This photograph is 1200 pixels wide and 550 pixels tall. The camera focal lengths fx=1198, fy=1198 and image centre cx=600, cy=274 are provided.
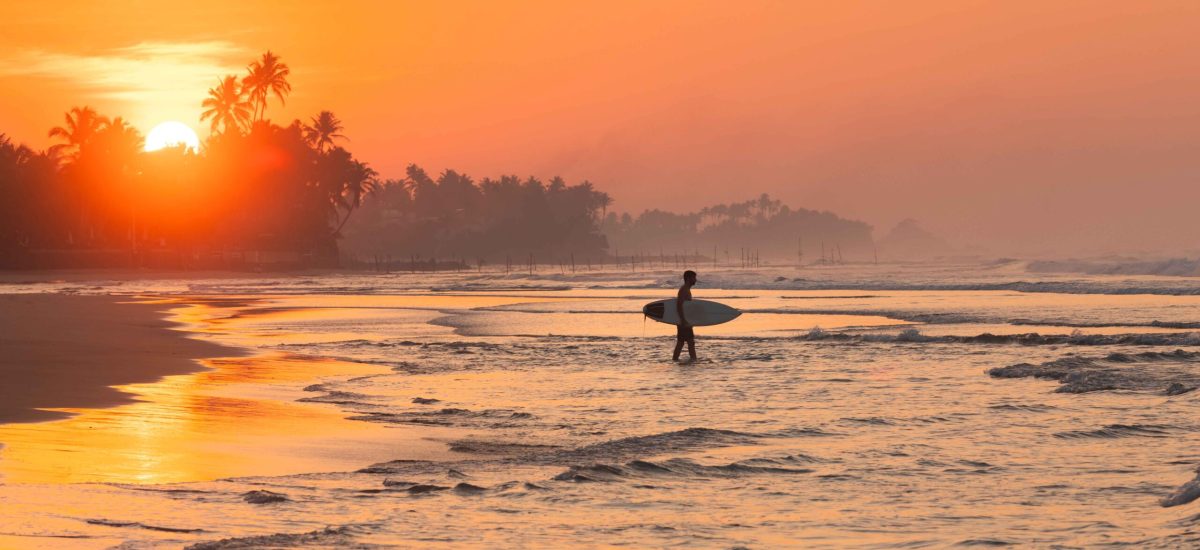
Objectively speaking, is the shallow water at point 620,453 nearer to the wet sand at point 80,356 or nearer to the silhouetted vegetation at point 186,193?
the wet sand at point 80,356

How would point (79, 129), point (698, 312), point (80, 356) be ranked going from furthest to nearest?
point (79, 129)
point (698, 312)
point (80, 356)

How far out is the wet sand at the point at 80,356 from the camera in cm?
1322

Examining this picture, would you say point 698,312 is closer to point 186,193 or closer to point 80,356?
point 80,356

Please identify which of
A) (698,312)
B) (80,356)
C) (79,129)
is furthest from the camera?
(79,129)

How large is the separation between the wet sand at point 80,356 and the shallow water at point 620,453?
0.68 m

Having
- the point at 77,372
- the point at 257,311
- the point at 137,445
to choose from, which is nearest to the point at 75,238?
the point at 257,311

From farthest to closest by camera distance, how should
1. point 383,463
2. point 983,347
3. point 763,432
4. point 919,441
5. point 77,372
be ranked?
1. point 983,347
2. point 77,372
3. point 763,432
4. point 919,441
5. point 383,463

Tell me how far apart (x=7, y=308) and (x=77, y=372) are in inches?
805

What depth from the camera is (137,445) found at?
10055mm

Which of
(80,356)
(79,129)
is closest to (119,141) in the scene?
(79,129)

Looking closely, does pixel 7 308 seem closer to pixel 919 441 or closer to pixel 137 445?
pixel 137 445

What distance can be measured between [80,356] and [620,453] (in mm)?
12120

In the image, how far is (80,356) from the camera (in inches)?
746

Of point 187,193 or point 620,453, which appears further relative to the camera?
point 187,193
